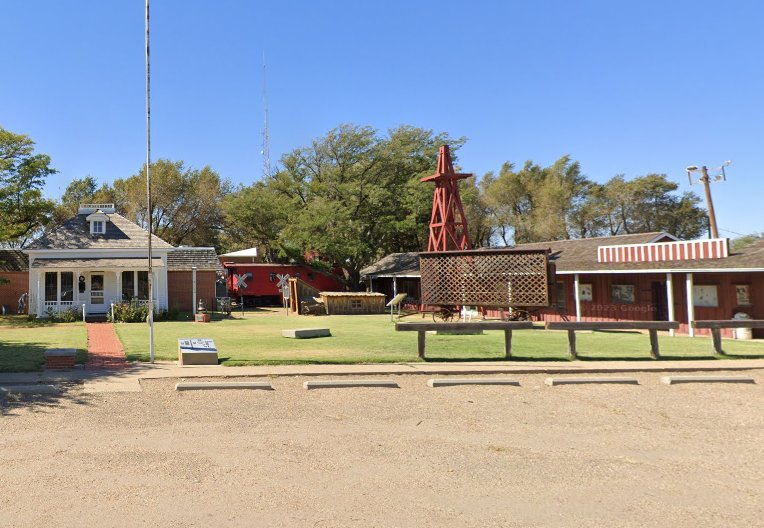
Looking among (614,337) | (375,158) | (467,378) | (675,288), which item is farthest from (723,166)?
(467,378)

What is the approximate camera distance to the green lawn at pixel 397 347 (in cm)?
1225

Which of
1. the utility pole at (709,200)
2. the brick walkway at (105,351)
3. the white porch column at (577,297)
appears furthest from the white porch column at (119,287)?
the utility pole at (709,200)

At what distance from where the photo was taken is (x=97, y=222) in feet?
96.9

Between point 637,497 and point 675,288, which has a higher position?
point 675,288

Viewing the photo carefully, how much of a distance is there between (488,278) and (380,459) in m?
11.1

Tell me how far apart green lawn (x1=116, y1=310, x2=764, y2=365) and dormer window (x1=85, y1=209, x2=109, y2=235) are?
43.7ft

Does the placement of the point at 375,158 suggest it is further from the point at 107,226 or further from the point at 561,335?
the point at 561,335

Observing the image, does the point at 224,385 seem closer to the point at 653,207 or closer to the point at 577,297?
the point at 577,297

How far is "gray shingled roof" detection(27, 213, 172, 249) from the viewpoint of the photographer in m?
28.2

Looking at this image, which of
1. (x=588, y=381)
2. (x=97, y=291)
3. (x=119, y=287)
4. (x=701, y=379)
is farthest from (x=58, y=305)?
(x=701, y=379)

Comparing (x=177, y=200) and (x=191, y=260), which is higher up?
(x=177, y=200)

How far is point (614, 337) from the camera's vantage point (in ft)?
58.1

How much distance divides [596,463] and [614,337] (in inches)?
521

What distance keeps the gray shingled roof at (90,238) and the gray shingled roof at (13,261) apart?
410 cm
